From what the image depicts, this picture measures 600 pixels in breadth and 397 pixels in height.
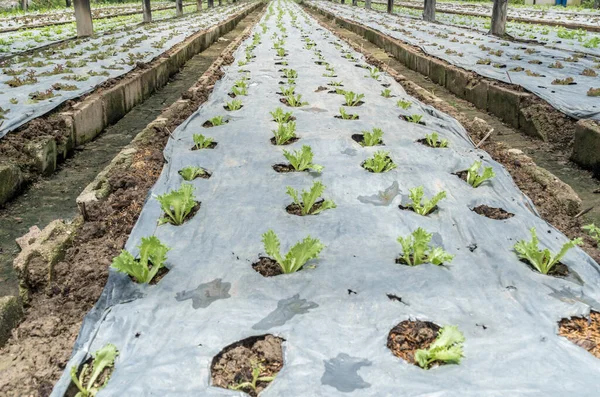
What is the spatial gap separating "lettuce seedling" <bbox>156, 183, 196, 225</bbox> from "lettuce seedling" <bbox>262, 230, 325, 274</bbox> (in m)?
0.90

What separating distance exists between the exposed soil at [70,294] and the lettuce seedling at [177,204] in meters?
0.30

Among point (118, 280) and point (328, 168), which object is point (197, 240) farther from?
point (328, 168)

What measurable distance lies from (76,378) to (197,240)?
1.30 metres

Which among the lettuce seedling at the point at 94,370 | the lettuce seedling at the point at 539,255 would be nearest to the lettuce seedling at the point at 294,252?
the lettuce seedling at the point at 94,370

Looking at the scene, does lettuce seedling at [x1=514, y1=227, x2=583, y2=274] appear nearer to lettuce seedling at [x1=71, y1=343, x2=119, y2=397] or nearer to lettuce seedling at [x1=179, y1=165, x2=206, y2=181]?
lettuce seedling at [x1=71, y1=343, x2=119, y2=397]

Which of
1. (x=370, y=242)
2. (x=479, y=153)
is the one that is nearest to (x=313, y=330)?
(x=370, y=242)

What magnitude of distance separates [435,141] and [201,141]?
2424 millimetres

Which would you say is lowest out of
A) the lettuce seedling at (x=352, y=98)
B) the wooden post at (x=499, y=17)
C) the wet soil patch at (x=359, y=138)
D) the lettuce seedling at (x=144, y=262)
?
the lettuce seedling at (x=144, y=262)

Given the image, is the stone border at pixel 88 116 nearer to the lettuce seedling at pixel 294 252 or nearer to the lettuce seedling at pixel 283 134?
the lettuce seedling at pixel 283 134

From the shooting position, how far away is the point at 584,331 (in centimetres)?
235

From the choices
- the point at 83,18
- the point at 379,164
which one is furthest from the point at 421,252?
the point at 83,18

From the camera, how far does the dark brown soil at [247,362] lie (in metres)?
2.11

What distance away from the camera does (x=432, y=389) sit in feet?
6.40

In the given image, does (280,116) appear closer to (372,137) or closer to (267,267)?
(372,137)
